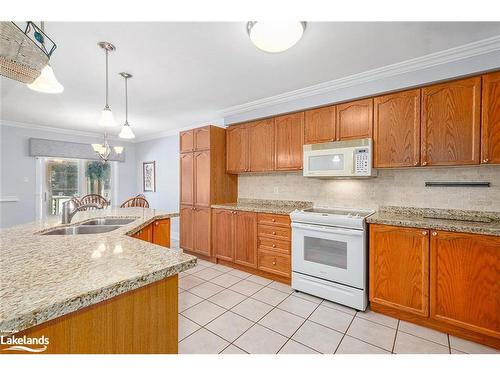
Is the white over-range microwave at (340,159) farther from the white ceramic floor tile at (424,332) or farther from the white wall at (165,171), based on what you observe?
the white wall at (165,171)

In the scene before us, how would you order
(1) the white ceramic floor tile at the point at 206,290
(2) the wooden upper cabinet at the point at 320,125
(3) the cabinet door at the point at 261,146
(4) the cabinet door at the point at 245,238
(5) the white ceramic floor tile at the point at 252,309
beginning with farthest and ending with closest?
1. (3) the cabinet door at the point at 261,146
2. (4) the cabinet door at the point at 245,238
3. (2) the wooden upper cabinet at the point at 320,125
4. (1) the white ceramic floor tile at the point at 206,290
5. (5) the white ceramic floor tile at the point at 252,309

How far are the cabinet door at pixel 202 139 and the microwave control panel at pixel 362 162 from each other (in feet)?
7.03

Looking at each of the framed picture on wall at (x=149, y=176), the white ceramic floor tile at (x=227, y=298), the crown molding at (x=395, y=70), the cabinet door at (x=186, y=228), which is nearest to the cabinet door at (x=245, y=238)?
the white ceramic floor tile at (x=227, y=298)

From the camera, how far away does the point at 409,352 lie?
5.76 ft

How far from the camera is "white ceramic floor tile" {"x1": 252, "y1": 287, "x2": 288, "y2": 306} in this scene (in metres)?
2.51

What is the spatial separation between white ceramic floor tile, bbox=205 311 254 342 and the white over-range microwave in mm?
1752

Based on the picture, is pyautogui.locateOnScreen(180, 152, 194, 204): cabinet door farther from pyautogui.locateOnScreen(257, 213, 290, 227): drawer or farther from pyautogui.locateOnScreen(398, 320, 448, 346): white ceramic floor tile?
pyautogui.locateOnScreen(398, 320, 448, 346): white ceramic floor tile

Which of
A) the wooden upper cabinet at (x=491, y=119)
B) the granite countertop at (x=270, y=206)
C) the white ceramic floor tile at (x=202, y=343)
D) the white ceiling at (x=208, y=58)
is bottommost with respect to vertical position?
the white ceramic floor tile at (x=202, y=343)

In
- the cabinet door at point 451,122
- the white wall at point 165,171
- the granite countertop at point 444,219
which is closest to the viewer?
the granite countertop at point 444,219

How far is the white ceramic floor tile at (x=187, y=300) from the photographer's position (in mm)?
2391

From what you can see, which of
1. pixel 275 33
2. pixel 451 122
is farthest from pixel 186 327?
pixel 451 122

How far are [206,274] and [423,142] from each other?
2948 millimetres
